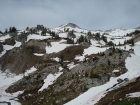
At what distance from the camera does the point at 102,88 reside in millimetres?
49094

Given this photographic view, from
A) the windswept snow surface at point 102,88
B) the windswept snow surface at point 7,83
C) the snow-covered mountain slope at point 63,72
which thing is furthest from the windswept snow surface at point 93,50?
the windswept snow surface at point 7,83

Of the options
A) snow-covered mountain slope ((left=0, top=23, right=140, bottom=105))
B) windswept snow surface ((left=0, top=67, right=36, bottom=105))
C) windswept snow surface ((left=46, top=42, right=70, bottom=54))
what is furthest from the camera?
windswept snow surface ((left=46, top=42, right=70, bottom=54))

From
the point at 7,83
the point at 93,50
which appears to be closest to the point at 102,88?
the point at 93,50

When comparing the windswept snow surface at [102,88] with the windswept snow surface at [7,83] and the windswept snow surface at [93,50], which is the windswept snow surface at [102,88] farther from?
the windswept snow surface at [7,83]

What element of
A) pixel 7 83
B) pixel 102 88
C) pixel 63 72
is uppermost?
pixel 63 72

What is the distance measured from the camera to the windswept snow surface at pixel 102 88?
43.0 metres

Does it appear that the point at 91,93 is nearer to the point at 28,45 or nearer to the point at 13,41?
the point at 28,45

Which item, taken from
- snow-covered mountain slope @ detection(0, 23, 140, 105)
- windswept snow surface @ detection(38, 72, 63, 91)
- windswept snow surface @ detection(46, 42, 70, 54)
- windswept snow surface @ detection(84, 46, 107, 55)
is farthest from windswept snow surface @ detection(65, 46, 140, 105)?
windswept snow surface @ detection(46, 42, 70, 54)

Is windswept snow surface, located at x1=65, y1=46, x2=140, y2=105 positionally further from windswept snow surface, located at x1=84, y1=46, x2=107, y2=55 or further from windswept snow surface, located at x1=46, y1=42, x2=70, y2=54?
windswept snow surface, located at x1=46, y1=42, x2=70, y2=54

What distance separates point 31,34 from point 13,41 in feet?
54.3

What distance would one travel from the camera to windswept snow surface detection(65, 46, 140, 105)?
141 feet

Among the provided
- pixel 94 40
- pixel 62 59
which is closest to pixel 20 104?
pixel 62 59

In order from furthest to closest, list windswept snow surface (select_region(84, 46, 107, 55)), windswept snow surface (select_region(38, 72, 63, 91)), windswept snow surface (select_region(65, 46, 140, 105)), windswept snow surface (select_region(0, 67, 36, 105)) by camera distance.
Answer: windswept snow surface (select_region(84, 46, 107, 55))
windswept snow surface (select_region(38, 72, 63, 91))
windswept snow surface (select_region(0, 67, 36, 105))
windswept snow surface (select_region(65, 46, 140, 105))

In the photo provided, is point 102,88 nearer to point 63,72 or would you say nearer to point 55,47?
point 63,72
